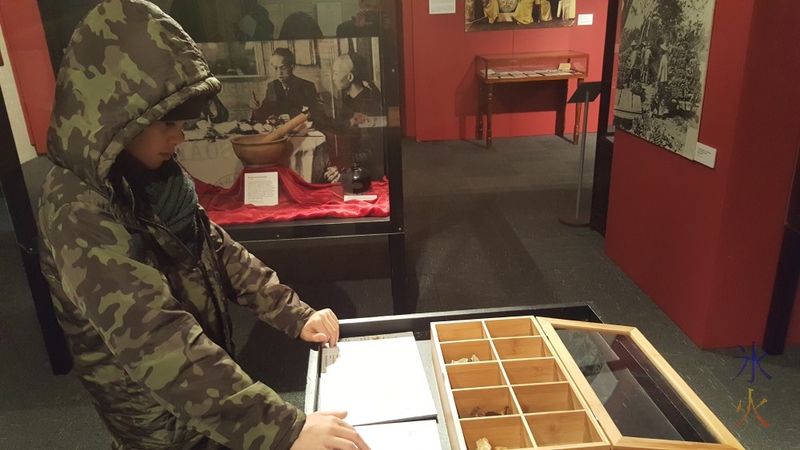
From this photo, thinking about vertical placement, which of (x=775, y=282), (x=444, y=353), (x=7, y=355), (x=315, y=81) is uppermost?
(x=315, y=81)

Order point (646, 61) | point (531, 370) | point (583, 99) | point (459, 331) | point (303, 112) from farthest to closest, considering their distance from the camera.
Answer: point (583, 99) → point (646, 61) → point (303, 112) → point (459, 331) → point (531, 370)

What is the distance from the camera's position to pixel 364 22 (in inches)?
95.9

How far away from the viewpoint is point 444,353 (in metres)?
1.26

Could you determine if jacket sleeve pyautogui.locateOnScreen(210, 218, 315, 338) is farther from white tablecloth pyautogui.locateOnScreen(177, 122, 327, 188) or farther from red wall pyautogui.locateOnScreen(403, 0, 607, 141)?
red wall pyautogui.locateOnScreen(403, 0, 607, 141)

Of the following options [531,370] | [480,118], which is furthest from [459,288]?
[480,118]

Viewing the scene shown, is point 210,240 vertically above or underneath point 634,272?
above

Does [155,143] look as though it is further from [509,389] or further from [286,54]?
[286,54]

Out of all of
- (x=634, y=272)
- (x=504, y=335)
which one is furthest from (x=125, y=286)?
(x=634, y=272)

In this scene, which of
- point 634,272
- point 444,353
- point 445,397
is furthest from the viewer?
point 634,272

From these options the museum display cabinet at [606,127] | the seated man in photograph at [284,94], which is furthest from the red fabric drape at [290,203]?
the museum display cabinet at [606,127]

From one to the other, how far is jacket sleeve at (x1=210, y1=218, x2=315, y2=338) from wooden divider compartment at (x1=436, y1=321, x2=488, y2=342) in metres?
0.32

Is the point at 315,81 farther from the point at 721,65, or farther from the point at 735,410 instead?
the point at 735,410

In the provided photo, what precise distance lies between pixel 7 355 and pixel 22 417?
63 cm

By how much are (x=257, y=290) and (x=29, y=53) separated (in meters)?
1.84
